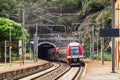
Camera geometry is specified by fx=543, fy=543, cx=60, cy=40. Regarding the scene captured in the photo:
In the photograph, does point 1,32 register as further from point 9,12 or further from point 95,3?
point 95,3

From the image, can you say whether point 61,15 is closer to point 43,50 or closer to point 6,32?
point 6,32

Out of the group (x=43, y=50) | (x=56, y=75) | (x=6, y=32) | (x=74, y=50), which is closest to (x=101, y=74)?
(x=56, y=75)

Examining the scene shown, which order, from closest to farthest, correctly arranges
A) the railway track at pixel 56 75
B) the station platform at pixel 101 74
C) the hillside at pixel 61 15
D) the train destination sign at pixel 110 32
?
1. the station platform at pixel 101 74
2. the train destination sign at pixel 110 32
3. the railway track at pixel 56 75
4. the hillside at pixel 61 15

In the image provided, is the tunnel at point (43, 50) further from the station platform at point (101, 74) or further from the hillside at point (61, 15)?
the station platform at point (101, 74)

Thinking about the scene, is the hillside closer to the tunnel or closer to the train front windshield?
the tunnel

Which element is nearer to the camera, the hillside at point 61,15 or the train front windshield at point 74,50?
the train front windshield at point 74,50

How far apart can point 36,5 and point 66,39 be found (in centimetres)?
2493

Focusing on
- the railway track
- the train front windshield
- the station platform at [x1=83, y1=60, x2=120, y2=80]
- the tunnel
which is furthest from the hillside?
the station platform at [x1=83, y1=60, x2=120, y2=80]

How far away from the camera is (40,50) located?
503 feet

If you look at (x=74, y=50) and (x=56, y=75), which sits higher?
(x=74, y=50)

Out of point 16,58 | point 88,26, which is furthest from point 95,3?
point 16,58

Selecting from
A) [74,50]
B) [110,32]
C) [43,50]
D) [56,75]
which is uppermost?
[110,32]

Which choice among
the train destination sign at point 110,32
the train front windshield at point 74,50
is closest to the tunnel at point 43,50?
the train front windshield at point 74,50

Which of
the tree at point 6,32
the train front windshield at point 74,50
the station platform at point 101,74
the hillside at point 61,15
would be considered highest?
the hillside at point 61,15
